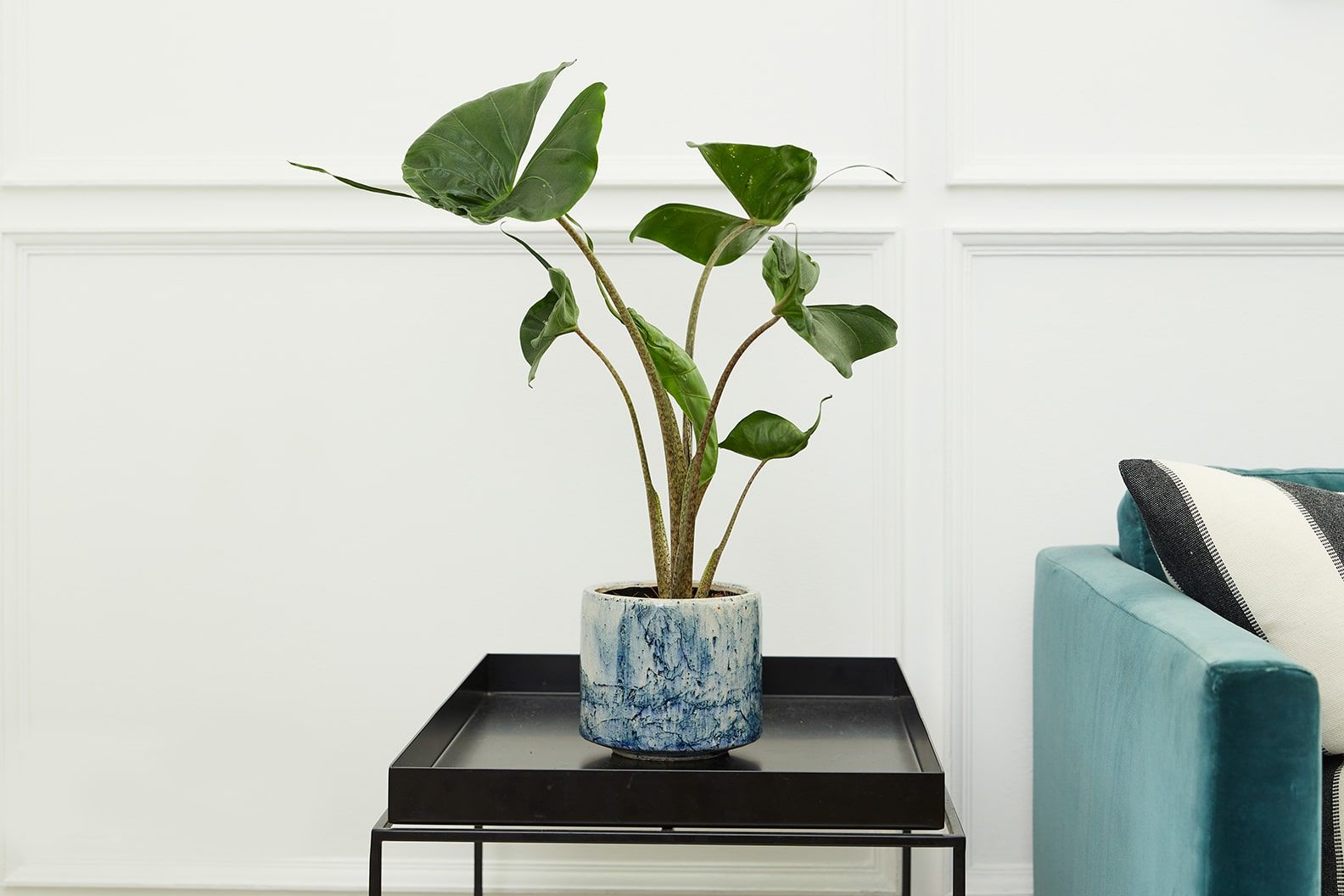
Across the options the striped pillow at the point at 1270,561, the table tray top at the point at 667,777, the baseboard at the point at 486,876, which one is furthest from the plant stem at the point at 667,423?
the baseboard at the point at 486,876

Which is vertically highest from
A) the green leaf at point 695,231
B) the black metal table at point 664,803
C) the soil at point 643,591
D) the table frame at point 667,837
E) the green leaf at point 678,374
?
the green leaf at point 695,231

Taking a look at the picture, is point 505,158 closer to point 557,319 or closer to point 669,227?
point 557,319

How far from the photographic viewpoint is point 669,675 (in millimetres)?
1068

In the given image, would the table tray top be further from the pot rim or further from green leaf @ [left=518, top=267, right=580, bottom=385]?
green leaf @ [left=518, top=267, right=580, bottom=385]

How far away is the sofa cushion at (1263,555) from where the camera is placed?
0.99 metres

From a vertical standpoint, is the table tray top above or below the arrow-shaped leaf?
below

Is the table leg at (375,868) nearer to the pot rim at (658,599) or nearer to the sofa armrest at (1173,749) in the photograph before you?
the pot rim at (658,599)

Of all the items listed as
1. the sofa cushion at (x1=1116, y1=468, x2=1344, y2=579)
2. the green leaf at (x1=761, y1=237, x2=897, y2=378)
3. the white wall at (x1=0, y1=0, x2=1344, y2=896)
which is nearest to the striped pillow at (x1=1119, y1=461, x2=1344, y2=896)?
the sofa cushion at (x1=1116, y1=468, x2=1344, y2=579)

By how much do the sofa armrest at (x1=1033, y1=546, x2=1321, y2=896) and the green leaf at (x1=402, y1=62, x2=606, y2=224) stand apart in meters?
0.69

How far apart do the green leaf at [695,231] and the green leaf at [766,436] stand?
22 cm

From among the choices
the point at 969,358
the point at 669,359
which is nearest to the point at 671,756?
the point at 669,359

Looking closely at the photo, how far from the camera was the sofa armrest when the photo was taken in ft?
2.68

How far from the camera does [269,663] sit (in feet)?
5.08

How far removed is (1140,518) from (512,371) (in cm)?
89
